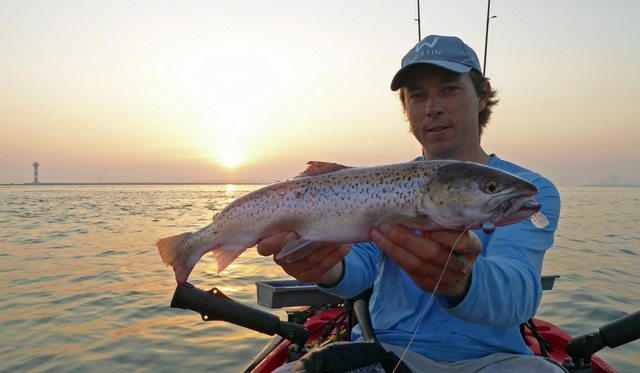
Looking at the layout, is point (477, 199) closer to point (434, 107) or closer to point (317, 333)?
point (434, 107)

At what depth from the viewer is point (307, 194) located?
3.14 meters

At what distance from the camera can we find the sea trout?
254 cm

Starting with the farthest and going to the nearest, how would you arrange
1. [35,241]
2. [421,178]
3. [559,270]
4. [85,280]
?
[35,241], [559,270], [85,280], [421,178]

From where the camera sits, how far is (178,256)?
3.58 meters

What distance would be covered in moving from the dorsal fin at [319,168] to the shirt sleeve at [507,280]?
4.08 ft

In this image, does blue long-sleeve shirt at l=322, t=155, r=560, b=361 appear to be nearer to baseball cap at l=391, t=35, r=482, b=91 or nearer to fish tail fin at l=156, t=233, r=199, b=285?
baseball cap at l=391, t=35, r=482, b=91

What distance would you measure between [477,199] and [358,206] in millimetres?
789

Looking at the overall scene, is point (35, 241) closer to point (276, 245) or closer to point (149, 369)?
point (149, 369)

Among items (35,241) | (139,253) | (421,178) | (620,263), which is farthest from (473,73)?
(35,241)

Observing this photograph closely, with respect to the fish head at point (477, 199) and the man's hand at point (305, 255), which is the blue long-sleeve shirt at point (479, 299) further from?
the man's hand at point (305, 255)

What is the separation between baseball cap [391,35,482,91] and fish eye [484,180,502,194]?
5.09 feet

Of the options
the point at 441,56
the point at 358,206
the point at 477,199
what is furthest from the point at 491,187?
the point at 441,56

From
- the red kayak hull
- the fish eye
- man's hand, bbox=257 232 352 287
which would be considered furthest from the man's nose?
the red kayak hull

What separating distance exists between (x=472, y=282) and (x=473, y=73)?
2554 mm
